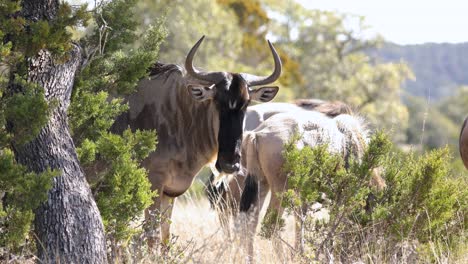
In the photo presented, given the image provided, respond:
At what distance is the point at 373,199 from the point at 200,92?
1912mm

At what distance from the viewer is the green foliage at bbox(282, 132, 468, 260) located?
682 centimetres

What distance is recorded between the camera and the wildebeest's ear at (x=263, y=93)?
8359 mm

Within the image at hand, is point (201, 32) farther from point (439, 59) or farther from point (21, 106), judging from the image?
point (439, 59)

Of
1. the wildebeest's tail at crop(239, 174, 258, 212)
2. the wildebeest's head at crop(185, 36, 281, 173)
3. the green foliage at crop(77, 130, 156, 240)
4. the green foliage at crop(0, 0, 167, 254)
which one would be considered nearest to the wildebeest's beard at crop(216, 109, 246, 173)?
the wildebeest's head at crop(185, 36, 281, 173)

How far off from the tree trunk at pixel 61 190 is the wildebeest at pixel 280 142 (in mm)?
3096

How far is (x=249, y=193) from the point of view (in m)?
9.31

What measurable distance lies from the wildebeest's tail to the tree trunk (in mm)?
3785

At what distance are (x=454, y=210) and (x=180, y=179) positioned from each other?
258 cm

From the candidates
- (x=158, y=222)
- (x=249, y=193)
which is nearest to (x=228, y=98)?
(x=249, y=193)

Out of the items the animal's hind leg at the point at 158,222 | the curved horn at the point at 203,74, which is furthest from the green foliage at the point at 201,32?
the animal's hind leg at the point at 158,222

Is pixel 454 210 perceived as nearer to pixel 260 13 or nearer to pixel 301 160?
pixel 301 160

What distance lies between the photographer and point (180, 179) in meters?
8.32

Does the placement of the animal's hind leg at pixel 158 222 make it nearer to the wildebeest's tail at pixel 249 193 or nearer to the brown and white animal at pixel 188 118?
the brown and white animal at pixel 188 118

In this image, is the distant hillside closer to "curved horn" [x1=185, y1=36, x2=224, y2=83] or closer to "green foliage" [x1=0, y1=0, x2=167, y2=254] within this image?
"curved horn" [x1=185, y1=36, x2=224, y2=83]
